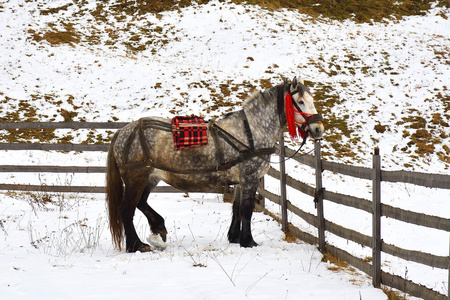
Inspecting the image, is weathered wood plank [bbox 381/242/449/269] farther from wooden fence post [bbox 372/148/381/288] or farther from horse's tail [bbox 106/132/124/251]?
horse's tail [bbox 106/132/124/251]

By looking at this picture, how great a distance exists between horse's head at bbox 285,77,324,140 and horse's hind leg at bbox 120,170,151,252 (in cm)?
219

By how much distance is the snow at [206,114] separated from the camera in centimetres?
494

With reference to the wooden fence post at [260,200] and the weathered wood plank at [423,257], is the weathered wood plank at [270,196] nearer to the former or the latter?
the wooden fence post at [260,200]

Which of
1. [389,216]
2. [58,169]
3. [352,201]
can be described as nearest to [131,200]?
[352,201]

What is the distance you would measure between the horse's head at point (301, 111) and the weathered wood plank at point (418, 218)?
1646mm

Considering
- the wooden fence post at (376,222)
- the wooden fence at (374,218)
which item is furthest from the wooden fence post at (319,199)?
the wooden fence post at (376,222)

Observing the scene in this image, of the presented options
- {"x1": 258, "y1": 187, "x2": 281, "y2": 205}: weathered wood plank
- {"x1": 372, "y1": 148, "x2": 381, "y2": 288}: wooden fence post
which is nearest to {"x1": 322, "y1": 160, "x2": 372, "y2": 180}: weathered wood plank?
{"x1": 372, "y1": 148, "x2": 381, "y2": 288}: wooden fence post

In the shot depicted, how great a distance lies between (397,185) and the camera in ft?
41.5

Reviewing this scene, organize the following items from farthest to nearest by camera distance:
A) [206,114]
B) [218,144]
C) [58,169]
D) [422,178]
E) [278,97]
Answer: [206,114] < [58,169] < [278,97] < [218,144] < [422,178]

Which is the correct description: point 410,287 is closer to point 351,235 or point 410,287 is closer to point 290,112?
point 351,235

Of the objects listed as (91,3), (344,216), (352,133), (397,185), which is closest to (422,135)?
(352,133)

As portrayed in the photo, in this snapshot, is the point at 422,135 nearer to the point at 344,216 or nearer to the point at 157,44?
the point at 344,216

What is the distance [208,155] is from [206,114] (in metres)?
9.98

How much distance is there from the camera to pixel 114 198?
621cm
